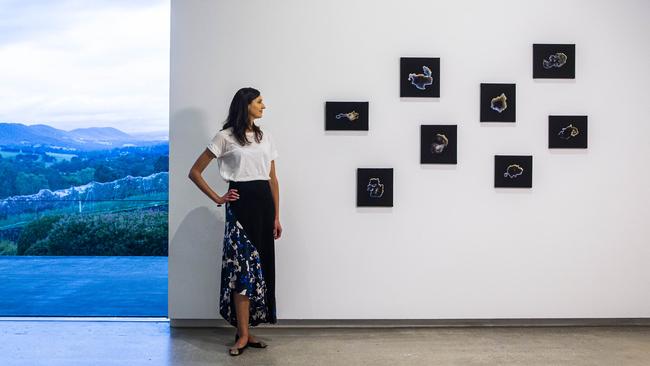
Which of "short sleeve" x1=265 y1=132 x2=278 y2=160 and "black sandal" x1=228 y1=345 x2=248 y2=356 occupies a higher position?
"short sleeve" x1=265 y1=132 x2=278 y2=160

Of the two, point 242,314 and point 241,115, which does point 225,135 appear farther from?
point 242,314

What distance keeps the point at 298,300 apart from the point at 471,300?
3.62 ft

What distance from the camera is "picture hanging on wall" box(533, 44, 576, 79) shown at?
395 centimetres

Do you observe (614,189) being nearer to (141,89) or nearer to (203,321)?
(203,321)

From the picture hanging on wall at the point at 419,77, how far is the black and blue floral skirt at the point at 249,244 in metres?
1.14

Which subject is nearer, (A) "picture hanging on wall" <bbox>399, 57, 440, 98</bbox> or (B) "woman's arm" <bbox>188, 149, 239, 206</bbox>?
(B) "woman's arm" <bbox>188, 149, 239, 206</bbox>

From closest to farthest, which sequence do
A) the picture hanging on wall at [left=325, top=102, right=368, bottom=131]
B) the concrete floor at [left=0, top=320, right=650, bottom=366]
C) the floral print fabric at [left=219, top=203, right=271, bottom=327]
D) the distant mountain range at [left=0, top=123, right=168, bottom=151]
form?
the concrete floor at [left=0, top=320, right=650, bottom=366] → the floral print fabric at [left=219, top=203, right=271, bottom=327] → the picture hanging on wall at [left=325, top=102, right=368, bottom=131] → the distant mountain range at [left=0, top=123, right=168, bottom=151]

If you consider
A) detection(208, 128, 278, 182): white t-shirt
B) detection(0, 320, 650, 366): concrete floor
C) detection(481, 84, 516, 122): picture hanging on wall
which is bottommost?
detection(0, 320, 650, 366): concrete floor

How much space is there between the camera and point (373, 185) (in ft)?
12.8

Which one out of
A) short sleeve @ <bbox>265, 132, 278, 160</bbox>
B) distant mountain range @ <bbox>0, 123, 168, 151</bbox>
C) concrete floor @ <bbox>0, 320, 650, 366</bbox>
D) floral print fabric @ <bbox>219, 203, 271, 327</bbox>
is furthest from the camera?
distant mountain range @ <bbox>0, 123, 168, 151</bbox>

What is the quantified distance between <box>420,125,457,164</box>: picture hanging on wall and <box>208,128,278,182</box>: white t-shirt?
1046 mm

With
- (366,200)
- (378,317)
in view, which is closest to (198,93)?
(366,200)

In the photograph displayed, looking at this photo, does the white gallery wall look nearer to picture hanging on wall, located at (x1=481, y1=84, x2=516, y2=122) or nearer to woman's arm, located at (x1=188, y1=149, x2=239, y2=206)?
picture hanging on wall, located at (x1=481, y1=84, x2=516, y2=122)

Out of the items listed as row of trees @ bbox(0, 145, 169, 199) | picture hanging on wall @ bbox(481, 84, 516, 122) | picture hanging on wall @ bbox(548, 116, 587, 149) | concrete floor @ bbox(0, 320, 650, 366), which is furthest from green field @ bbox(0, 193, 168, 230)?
picture hanging on wall @ bbox(548, 116, 587, 149)
